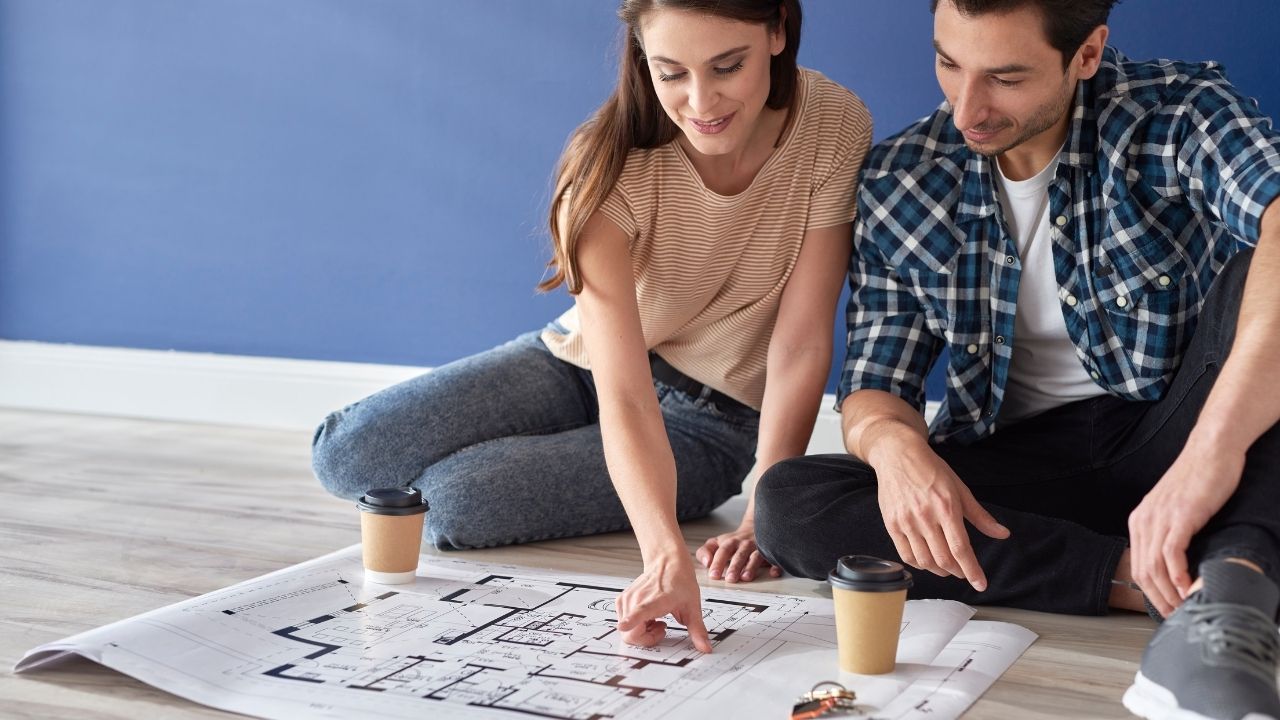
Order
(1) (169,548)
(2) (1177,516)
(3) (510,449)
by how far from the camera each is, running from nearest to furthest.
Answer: (2) (1177,516) → (1) (169,548) → (3) (510,449)

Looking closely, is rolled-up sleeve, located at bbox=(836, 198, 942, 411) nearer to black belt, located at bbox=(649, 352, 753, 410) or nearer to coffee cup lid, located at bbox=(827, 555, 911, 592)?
black belt, located at bbox=(649, 352, 753, 410)

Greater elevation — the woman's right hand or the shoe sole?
the woman's right hand

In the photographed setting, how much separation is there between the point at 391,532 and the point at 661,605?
0.39m

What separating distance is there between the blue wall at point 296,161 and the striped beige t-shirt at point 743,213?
58cm

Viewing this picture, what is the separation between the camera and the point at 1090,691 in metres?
1.29

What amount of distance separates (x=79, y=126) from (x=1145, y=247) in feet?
7.79

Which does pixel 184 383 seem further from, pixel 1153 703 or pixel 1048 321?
pixel 1153 703

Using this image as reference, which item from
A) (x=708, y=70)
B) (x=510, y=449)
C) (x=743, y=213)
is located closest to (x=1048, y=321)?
(x=743, y=213)

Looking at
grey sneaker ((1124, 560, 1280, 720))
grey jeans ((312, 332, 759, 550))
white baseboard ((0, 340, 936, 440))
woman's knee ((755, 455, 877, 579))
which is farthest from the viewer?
white baseboard ((0, 340, 936, 440))

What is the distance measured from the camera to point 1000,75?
1.51 metres

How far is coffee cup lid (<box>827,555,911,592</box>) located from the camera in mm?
1229

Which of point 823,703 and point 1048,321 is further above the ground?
point 1048,321

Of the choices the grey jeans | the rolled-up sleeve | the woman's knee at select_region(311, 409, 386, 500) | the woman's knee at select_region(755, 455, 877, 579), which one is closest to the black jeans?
the woman's knee at select_region(755, 455, 877, 579)

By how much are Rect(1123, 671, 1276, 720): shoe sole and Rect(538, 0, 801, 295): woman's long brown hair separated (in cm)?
80
